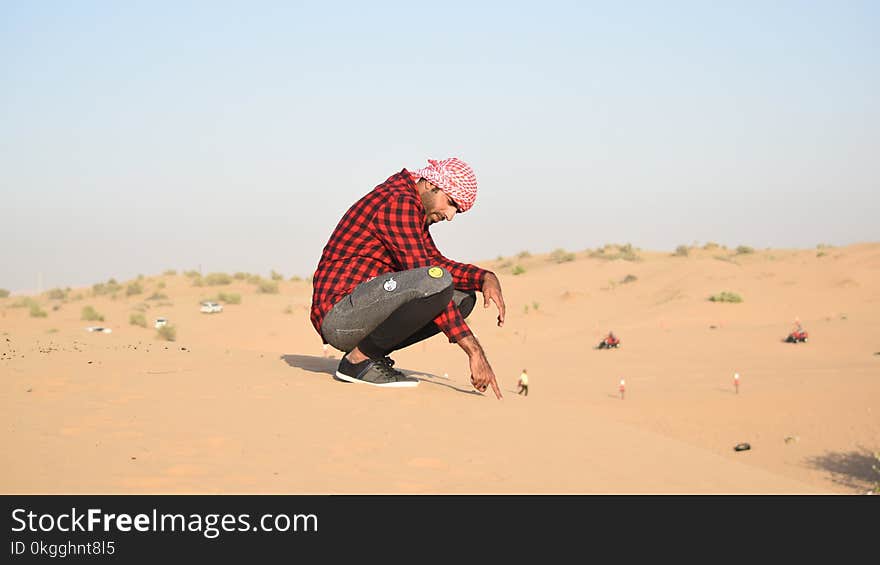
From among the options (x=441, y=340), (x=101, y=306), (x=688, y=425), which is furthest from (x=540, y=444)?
(x=101, y=306)

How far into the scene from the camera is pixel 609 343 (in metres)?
18.7

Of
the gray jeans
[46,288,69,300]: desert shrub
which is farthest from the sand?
[46,288,69,300]: desert shrub

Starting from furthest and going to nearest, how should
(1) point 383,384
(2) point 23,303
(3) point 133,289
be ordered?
(3) point 133,289 < (2) point 23,303 < (1) point 383,384

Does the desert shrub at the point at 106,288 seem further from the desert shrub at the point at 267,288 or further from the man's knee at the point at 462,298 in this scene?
the man's knee at the point at 462,298

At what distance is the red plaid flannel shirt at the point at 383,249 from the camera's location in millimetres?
5406

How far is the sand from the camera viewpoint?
3.92 metres

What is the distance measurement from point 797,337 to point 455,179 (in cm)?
1379

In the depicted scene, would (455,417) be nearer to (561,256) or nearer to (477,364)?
(477,364)

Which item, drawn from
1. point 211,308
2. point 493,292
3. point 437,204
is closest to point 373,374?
point 493,292

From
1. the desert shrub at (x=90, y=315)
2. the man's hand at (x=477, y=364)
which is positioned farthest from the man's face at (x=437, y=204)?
the desert shrub at (x=90, y=315)

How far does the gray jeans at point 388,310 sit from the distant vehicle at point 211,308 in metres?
19.5

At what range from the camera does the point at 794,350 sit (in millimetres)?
16641

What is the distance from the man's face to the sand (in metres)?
1.21
